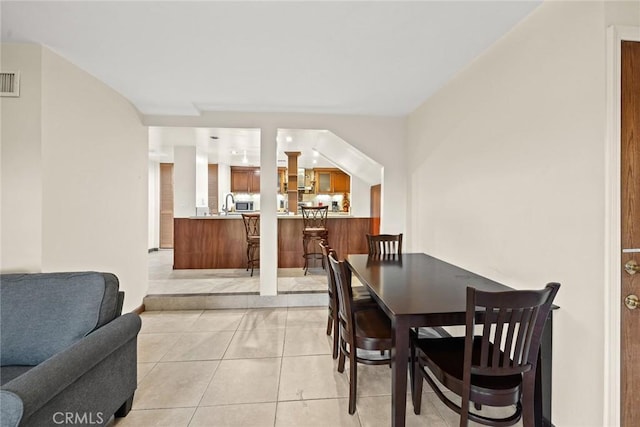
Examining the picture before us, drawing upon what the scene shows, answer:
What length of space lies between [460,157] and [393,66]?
99cm

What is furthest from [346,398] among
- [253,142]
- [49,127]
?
[253,142]

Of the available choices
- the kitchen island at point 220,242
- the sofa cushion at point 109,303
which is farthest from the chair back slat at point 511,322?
the kitchen island at point 220,242

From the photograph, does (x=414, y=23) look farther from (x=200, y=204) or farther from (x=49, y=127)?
(x=200, y=204)

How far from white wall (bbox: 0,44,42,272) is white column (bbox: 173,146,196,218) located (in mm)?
3796

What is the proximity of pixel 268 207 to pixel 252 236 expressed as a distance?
124 centimetres

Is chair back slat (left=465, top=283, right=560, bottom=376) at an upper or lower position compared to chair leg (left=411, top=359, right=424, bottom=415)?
upper

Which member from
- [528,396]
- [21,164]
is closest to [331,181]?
[21,164]

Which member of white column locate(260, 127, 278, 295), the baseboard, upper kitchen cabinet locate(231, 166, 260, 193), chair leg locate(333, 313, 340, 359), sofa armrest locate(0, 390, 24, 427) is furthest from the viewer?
upper kitchen cabinet locate(231, 166, 260, 193)

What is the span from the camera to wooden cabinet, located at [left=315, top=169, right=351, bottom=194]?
891 cm

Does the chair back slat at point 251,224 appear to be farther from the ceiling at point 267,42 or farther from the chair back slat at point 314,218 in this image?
the ceiling at point 267,42

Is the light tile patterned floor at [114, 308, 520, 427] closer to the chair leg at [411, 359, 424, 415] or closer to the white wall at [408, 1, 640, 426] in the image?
the chair leg at [411, 359, 424, 415]

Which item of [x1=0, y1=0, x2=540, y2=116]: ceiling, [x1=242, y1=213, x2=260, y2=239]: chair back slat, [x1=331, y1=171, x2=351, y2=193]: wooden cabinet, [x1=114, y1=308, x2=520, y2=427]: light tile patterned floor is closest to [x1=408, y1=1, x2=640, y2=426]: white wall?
[x1=0, y1=0, x2=540, y2=116]: ceiling

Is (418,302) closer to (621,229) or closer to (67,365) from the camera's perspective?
(621,229)

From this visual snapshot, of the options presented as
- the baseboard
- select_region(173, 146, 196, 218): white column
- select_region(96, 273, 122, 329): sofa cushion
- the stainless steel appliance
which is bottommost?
the baseboard
